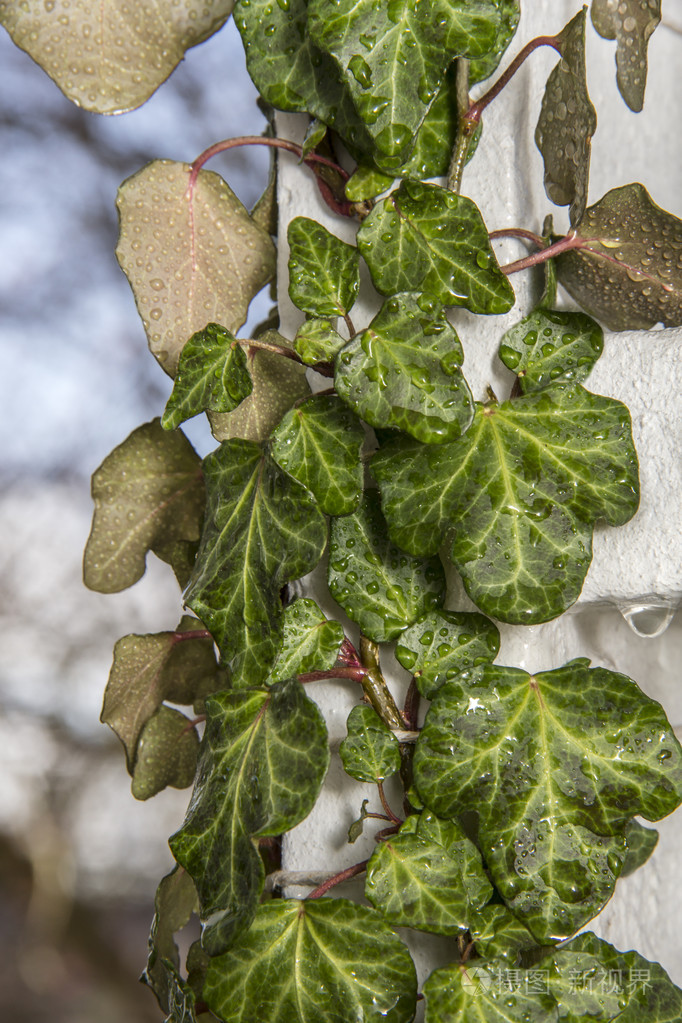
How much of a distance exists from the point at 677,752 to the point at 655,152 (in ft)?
1.92

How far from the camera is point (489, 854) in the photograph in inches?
17.8

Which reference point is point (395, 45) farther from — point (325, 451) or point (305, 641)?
point (305, 641)

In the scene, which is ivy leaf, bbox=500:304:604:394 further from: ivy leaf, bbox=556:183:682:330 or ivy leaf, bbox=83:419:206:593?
ivy leaf, bbox=83:419:206:593

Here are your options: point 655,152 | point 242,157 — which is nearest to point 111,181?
point 242,157

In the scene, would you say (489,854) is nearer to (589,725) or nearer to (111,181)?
(589,725)

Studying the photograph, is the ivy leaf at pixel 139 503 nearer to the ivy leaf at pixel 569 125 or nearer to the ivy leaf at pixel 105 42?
the ivy leaf at pixel 105 42

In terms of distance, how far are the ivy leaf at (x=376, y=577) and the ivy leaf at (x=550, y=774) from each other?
0.21 feet

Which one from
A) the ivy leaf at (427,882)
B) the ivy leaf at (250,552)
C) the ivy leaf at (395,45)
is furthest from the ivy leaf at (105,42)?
the ivy leaf at (427,882)

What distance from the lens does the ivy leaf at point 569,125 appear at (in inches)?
18.2

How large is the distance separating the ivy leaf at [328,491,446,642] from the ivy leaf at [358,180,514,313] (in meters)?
0.14

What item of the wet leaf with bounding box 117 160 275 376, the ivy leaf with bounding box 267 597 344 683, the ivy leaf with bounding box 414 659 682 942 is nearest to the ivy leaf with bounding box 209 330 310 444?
the wet leaf with bounding box 117 160 275 376

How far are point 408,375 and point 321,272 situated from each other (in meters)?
0.12

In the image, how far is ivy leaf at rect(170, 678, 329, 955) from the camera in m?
0.45

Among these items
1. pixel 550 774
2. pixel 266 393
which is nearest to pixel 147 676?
pixel 266 393
